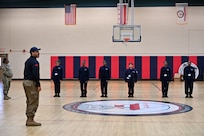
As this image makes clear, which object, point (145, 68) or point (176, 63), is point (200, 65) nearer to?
point (176, 63)

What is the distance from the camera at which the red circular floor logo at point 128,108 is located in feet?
43.8

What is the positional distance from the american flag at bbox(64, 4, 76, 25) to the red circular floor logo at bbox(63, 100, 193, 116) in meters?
18.4

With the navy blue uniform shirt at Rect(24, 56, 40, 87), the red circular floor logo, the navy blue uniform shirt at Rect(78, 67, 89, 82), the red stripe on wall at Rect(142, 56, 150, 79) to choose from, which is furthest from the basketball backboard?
the navy blue uniform shirt at Rect(24, 56, 40, 87)

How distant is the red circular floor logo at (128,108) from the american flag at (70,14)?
1842cm

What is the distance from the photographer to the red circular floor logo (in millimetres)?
13336

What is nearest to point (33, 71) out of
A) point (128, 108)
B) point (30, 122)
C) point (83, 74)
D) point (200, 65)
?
point (30, 122)

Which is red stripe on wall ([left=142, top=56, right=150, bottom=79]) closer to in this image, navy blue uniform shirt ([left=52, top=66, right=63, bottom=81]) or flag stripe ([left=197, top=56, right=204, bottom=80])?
flag stripe ([left=197, top=56, right=204, bottom=80])

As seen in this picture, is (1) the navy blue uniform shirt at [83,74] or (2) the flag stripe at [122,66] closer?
(1) the navy blue uniform shirt at [83,74]

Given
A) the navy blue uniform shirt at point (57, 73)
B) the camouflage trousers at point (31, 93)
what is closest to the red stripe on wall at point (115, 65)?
the navy blue uniform shirt at point (57, 73)

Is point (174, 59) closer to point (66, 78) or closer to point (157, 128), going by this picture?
point (66, 78)

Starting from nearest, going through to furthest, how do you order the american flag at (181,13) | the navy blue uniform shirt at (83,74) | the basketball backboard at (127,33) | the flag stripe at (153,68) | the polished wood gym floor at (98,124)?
the polished wood gym floor at (98,124), the navy blue uniform shirt at (83,74), the basketball backboard at (127,33), the american flag at (181,13), the flag stripe at (153,68)

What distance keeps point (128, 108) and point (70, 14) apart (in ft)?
68.3

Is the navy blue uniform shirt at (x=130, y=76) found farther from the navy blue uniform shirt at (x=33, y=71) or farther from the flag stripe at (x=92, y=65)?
the flag stripe at (x=92, y=65)

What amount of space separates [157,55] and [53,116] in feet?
79.7
